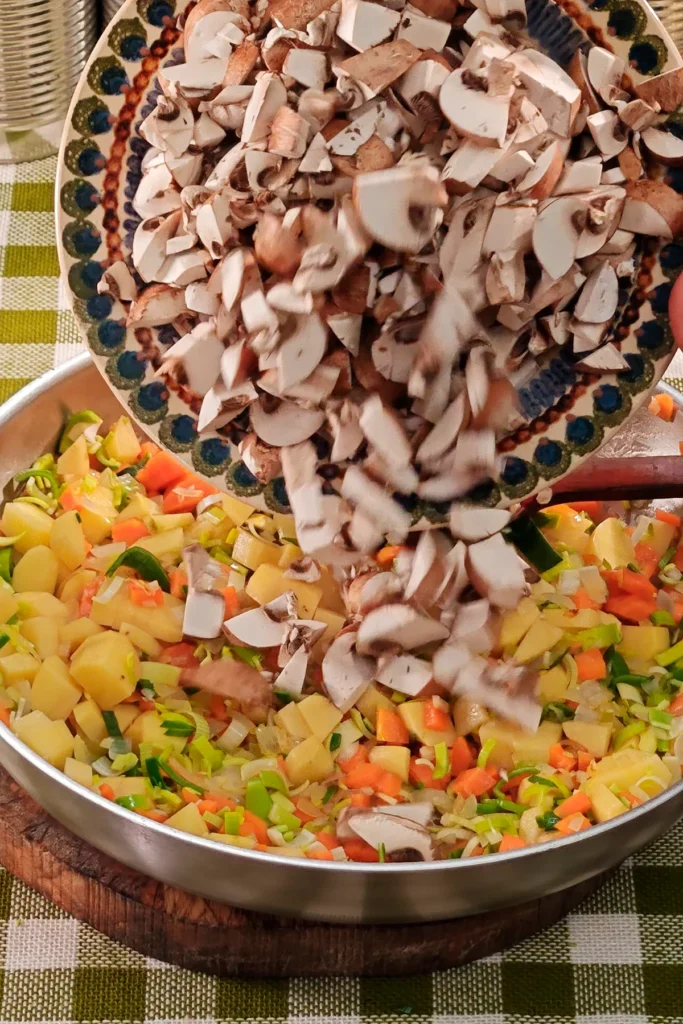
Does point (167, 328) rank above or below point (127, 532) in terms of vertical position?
above

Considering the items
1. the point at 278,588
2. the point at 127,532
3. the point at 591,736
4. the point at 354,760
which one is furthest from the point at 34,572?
the point at 591,736

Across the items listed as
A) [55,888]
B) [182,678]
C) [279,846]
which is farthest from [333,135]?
[55,888]

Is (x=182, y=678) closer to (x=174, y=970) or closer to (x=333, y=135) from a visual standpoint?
(x=174, y=970)

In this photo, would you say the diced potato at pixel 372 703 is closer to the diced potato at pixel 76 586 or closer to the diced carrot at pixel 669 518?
the diced potato at pixel 76 586

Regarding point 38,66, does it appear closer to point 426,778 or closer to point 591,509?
point 591,509

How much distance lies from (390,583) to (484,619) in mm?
155

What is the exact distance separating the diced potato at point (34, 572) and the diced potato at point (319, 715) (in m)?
0.48

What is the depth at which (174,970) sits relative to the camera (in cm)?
166

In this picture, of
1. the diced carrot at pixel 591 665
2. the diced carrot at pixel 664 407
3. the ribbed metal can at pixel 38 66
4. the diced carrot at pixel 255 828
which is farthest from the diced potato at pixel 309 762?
the ribbed metal can at pixel 38 66

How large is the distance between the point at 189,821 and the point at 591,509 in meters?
0.99

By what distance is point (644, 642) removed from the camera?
1.87m

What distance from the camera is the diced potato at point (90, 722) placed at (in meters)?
1.69

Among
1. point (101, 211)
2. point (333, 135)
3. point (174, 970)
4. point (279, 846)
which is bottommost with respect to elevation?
point (174, 970)

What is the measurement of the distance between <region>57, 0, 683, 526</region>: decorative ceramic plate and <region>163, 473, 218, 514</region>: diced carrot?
340mm
